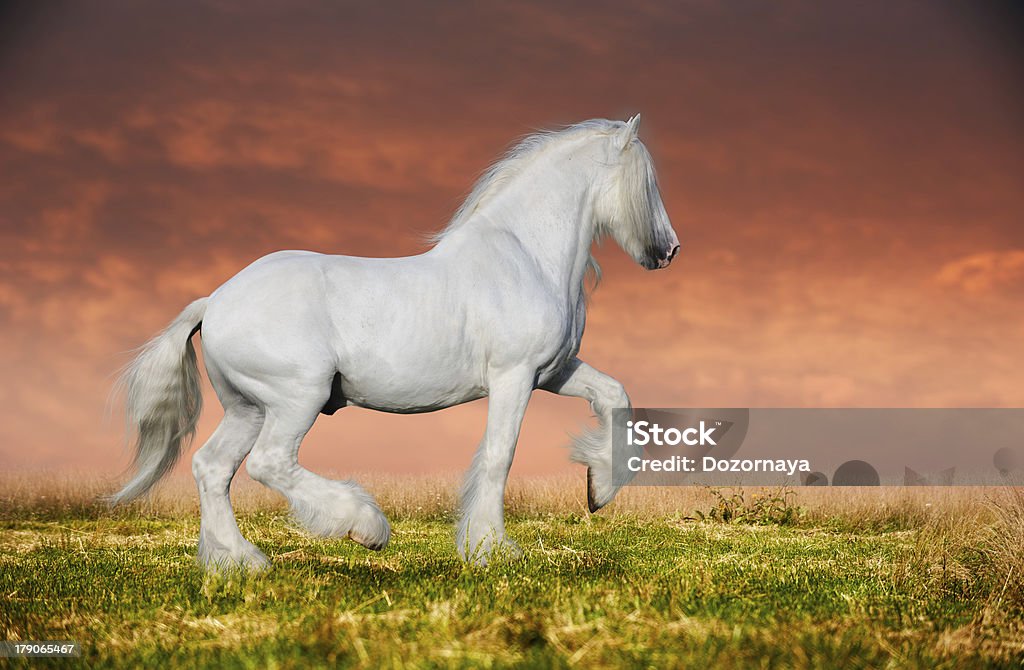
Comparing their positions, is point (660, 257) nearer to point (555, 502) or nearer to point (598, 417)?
point (598, 417)

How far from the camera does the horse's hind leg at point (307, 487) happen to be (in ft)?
17.2

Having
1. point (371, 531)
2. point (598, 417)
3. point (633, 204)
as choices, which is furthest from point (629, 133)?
point (371, 531)

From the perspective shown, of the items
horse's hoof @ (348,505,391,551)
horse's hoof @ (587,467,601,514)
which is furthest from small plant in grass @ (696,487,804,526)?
horse's hoof @ (348,505,391,551)

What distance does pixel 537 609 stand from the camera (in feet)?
13.3

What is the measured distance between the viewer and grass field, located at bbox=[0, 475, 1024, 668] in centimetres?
338

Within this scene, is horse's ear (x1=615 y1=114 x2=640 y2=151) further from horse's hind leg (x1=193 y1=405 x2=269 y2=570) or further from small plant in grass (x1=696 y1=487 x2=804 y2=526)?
small plant in grass (x1=696 y1=487 x2=804 y2=526)

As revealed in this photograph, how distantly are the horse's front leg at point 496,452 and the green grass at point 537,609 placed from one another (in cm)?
35

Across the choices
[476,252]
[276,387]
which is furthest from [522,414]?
[276,387]

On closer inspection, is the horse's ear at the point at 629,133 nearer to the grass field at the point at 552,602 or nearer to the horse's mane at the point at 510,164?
the horse's mane at the point at 510,164

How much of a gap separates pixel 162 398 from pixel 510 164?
3.03 metres

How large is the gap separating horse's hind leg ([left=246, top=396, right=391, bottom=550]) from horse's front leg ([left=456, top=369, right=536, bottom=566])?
0.70 metres

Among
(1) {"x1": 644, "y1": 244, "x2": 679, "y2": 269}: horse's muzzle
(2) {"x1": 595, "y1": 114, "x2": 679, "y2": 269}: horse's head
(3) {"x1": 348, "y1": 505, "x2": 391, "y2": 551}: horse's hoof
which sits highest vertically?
(2) {"x1": 595, "y1": 114, "x2": 679, "y2": 269}: horse's head

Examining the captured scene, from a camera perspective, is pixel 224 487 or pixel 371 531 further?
pixel 224 487

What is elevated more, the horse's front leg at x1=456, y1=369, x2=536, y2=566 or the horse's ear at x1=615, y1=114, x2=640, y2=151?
the horse's ear at x1=615, y1=114, x2=640, y2=151
